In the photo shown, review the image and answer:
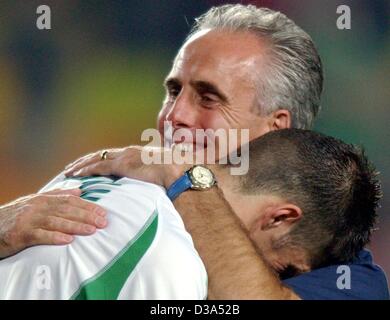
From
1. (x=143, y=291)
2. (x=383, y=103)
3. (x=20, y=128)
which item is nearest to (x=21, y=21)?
(x=20, y=128)

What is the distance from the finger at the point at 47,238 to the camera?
4.66ft

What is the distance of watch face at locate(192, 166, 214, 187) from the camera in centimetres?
164

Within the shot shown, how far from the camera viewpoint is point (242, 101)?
216 cm

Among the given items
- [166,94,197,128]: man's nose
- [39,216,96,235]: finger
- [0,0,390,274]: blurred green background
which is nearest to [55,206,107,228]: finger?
[39,216,96,235]: finger

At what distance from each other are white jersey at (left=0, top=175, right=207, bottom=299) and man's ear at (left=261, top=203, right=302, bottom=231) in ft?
0.88

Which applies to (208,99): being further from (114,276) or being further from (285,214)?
(114,276)

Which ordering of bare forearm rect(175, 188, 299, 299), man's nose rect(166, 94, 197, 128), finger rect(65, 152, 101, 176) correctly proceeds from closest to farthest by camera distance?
bare forearm rect(175, 188, 299, 299)
finger rect(65, 152, 101, 176)
man's nose rect(166, 94, 197, 128)

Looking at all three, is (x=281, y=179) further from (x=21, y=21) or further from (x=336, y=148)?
(x=21, y=21)

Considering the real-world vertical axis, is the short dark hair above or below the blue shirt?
above

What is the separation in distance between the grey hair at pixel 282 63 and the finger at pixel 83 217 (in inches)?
31.7

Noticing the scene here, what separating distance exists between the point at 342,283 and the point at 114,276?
22.6 inches

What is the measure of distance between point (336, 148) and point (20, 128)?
190cm

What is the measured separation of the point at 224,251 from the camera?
1592 mm

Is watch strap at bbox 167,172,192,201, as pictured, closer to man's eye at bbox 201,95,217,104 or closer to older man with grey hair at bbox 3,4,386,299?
older man with grey hair at bbox 3,4,386,299
